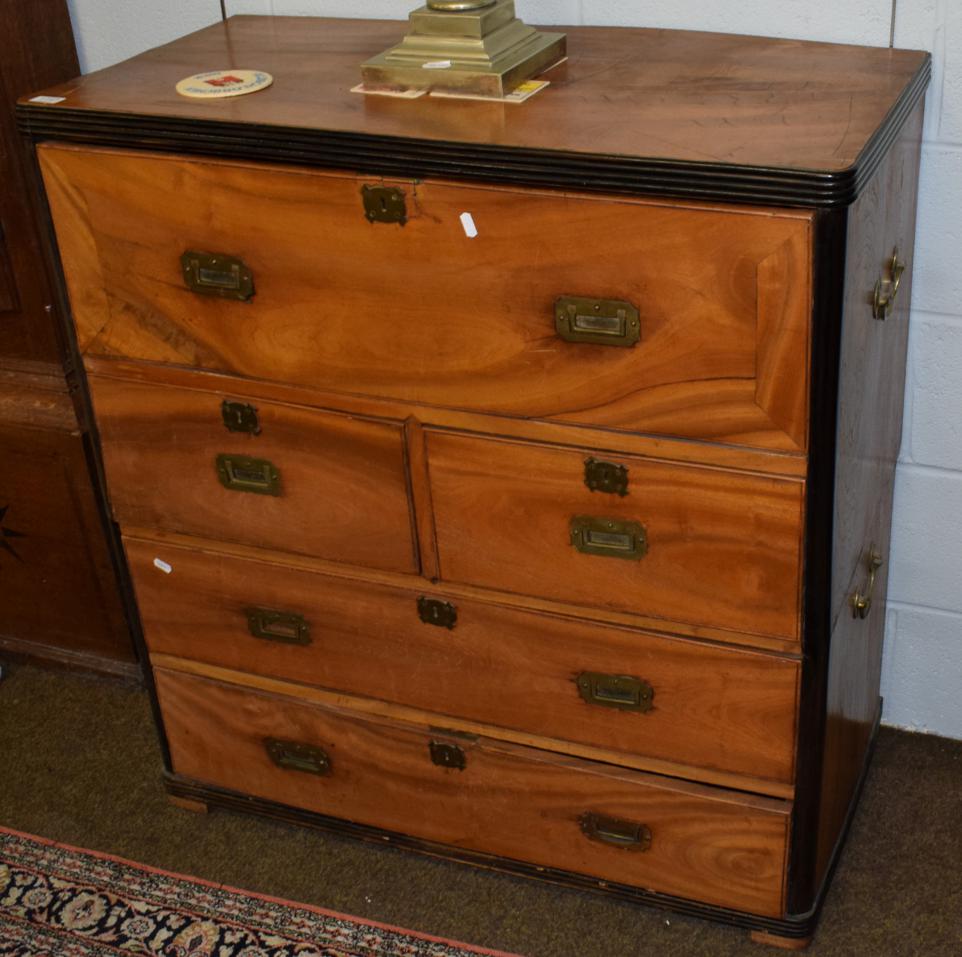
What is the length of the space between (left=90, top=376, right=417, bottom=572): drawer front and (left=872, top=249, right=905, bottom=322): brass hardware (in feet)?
1.89

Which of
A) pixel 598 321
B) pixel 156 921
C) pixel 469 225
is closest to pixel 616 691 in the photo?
pixel 598 321

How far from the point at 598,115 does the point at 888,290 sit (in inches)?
15.6

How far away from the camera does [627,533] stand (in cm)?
162

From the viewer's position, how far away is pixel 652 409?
153cm

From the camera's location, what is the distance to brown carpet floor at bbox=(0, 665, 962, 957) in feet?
6.25

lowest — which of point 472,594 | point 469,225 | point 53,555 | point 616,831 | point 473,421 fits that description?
point 616,831

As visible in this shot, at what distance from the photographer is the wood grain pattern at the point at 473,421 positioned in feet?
4.97

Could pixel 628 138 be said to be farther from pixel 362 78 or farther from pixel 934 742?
pixel 934 742

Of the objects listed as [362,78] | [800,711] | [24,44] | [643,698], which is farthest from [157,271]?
[800,711]

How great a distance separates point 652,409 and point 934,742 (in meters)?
1.00

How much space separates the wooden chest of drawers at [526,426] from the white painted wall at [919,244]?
58 mm

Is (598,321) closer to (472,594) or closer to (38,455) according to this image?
(472,594)

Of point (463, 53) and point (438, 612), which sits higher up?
point (463, 53)

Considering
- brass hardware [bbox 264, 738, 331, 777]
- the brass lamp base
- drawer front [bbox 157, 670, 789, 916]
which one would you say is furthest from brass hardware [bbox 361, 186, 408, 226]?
brass hardware [bbox 264, 738, 331, 777]
